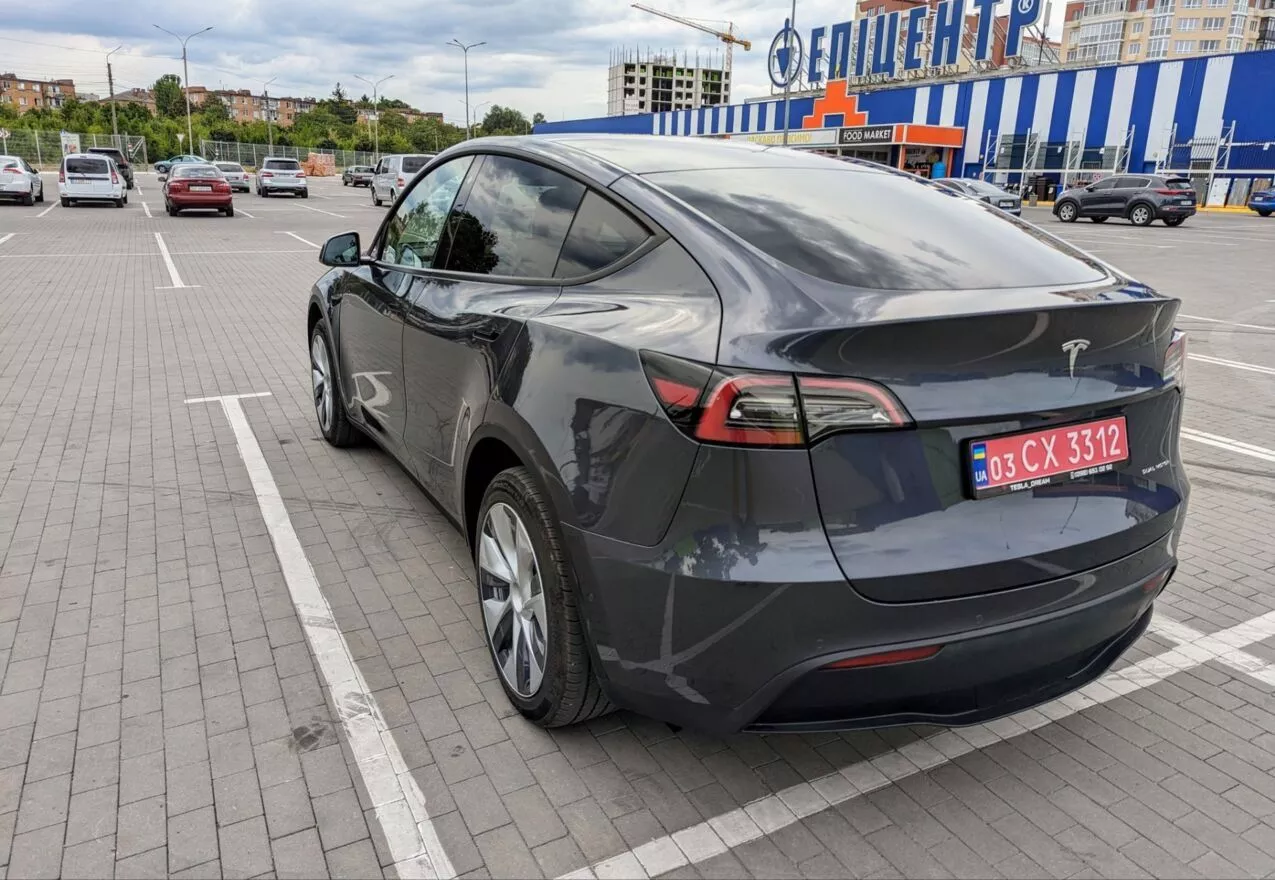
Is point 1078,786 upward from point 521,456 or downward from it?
downward

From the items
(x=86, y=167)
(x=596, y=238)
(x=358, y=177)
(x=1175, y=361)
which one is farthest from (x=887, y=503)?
(x=358, y=177)

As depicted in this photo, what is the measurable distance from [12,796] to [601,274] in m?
2.15

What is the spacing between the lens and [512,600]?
113 inches

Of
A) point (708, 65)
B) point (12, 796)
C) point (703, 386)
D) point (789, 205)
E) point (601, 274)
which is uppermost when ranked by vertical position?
point (708, 65)

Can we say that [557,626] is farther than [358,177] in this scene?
No

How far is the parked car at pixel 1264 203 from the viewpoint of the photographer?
3406cm

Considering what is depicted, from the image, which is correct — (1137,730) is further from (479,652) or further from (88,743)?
(88,743)

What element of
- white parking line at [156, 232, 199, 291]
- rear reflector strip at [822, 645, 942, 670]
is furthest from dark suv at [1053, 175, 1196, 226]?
rear reflector strip at [822, 645, 942, 670]

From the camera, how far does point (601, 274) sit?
8.81ft

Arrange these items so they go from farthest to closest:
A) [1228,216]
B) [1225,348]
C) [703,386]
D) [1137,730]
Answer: [1228,216] < [1225,348] < [1137,730] < [703,386]

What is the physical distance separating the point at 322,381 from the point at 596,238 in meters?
3.30

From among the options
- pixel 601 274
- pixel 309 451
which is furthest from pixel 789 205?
pixel 309 451

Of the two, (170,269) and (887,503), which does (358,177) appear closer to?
(170,269)

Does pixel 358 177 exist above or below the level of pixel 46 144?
below
